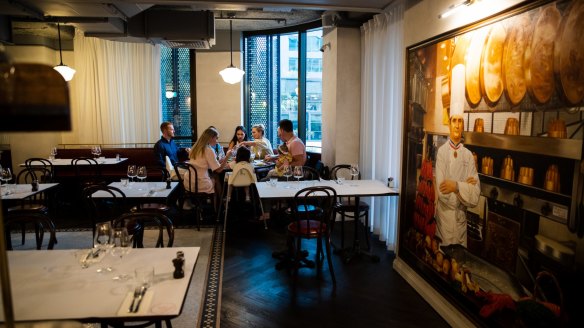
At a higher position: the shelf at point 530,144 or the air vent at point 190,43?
the air vent at point 190,43

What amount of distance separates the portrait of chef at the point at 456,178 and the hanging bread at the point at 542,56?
2.25 ft

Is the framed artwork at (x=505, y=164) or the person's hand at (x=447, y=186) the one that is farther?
the person's hand at (x=447, y=186)

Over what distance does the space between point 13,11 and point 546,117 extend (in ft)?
18.0

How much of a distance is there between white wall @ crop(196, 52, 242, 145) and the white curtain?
0.87 m

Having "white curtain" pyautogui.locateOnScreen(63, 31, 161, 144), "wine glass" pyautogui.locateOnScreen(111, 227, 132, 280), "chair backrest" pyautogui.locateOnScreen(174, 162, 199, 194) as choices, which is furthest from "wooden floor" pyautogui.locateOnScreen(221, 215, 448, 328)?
"white curtain" pyautogui.locateOnScreen(63, 31, 161, 144)

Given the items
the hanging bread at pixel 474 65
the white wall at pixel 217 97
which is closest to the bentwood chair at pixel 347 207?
the hanging bread at pixel 474 65

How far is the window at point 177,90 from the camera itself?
346 inches

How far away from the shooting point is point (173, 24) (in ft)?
21.2

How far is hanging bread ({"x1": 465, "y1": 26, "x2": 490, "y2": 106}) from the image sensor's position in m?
2.76

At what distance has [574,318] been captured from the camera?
2020 mm

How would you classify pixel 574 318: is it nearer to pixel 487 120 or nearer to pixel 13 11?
pixel 487 120

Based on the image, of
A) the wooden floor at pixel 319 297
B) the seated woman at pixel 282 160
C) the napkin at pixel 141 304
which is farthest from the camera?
the seated woman at pixel 282 160

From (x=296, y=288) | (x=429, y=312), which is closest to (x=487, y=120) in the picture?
(x=429, y=312)

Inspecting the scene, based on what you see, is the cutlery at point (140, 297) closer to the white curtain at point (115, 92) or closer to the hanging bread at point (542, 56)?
the hanging bread at point (542, 56)
